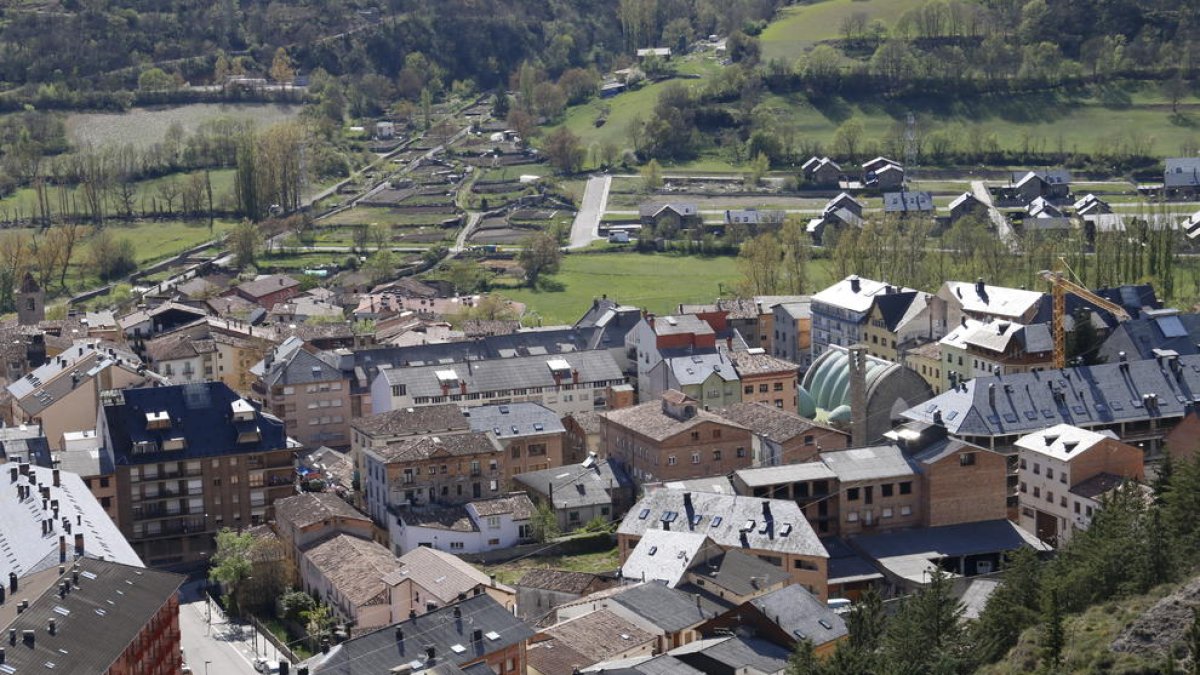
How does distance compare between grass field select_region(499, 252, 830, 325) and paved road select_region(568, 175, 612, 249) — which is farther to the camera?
paved road select_region(568, 175, 612, 249)

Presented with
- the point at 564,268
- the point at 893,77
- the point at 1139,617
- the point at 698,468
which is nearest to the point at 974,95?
the point at 893,77

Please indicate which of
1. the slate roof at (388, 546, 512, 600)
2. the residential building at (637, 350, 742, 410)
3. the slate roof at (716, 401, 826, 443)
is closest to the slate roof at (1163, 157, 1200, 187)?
the residential building at (637, 350, 742, 410)

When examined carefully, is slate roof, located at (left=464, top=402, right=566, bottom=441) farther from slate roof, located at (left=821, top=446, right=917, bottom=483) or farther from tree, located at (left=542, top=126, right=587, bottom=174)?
tree, located at (left=542, top=126, right=587, bottom=174)

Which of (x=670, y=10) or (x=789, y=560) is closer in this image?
(x=789, y=560)

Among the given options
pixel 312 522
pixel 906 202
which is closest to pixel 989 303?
pixel 312 522

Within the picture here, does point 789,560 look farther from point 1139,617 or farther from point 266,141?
point 266,141

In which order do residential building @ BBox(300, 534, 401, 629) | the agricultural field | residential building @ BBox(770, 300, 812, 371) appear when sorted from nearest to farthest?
1. residential building @ BBox(300, 534, 401, 629)
2. residential building @ BBox(770, 300, 812, 371)
3. the agricultural field
